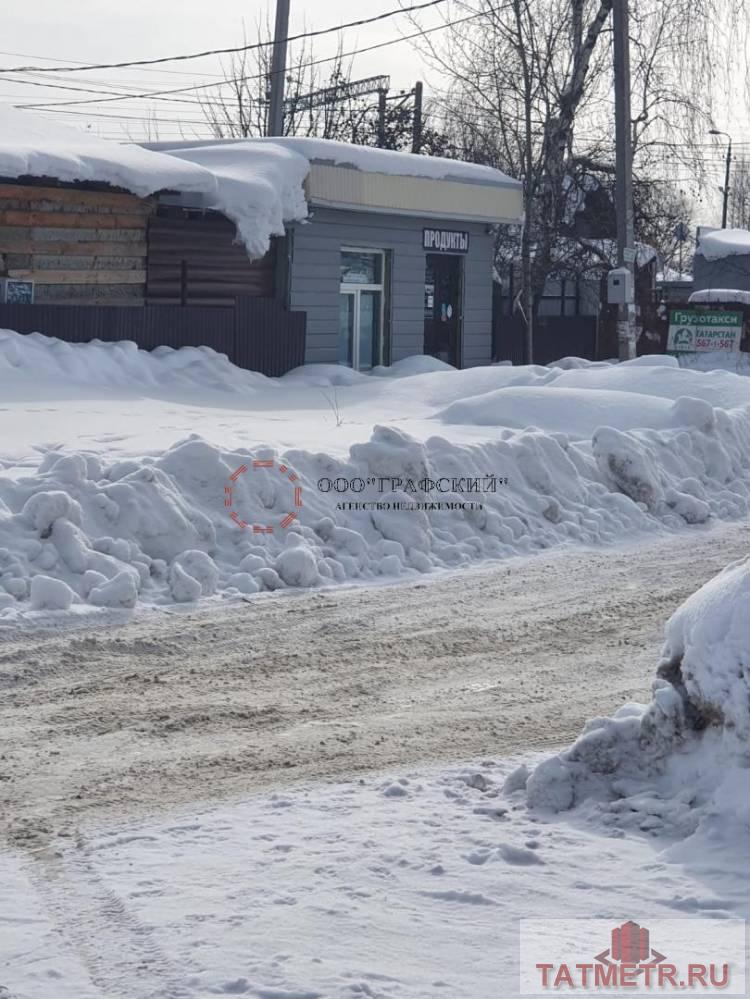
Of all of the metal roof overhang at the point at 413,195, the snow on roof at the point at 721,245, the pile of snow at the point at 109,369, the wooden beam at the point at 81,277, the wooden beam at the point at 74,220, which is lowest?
the pile of snow at the point at 109,369

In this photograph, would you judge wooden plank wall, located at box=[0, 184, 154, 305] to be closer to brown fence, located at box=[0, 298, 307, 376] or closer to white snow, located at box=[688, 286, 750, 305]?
brown fence, located at box=[0, 298, 307, 376]

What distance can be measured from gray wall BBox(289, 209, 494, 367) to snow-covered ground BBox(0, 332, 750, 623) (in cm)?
484

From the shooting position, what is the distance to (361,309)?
76.7ft

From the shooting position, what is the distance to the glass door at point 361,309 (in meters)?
23.1

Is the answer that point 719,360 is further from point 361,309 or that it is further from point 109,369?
point 109,369

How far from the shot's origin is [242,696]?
6.47 metres

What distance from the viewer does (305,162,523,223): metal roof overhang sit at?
21.1 m

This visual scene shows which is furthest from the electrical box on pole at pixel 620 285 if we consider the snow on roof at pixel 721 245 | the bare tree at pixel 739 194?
the bare tree at pixel 739 194

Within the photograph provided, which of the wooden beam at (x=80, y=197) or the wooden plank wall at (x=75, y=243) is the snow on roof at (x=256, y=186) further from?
the wooden plank wall at (x=75, y=243)

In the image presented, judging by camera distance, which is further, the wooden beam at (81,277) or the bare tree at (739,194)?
the bare tree at (739,194)

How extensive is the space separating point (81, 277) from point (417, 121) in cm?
2233

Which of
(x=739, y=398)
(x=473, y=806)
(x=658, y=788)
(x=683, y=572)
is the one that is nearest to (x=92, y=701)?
(x=473, y=806)

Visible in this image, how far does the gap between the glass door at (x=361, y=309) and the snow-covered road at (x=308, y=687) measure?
46.4 feet

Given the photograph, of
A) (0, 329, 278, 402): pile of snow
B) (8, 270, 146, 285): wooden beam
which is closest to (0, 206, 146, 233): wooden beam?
(8, 270, 146, 285): wooden beam
